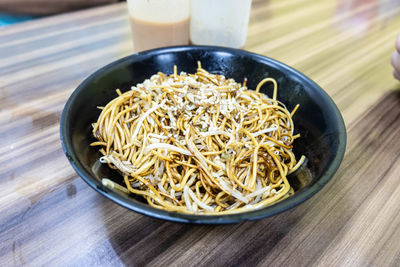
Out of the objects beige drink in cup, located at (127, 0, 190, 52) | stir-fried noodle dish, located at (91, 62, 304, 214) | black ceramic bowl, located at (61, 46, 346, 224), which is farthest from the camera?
beige drink in cup, located at (127, 0, 190, 52)

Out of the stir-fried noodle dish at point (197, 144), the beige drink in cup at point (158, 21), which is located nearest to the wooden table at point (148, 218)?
the stir-fried noodle dish at point (197, 144)

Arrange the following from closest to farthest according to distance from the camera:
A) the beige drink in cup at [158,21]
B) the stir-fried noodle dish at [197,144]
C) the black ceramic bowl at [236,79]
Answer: the black ceramic bowl at [236,79], the stir-fried noodle dish at [197,144], the beige drink in cup at [158,21]

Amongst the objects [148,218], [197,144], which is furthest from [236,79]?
[148,218]

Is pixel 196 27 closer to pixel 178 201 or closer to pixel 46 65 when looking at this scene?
pixel 46 65

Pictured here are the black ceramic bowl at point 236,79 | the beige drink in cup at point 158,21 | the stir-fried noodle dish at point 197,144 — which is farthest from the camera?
the beige drink in cup at point 158,21

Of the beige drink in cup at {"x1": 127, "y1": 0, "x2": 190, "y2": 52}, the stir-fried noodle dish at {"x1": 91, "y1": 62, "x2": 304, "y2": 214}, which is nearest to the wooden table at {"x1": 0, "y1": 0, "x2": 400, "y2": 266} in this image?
Result: the stir-fried noodle dish at {"x1": 91, "y1": 62, "x2": 304, "y2": 214}

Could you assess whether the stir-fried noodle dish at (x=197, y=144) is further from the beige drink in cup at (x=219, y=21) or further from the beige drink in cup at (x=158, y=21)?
the beige drink in cup at (x=219, y=21)

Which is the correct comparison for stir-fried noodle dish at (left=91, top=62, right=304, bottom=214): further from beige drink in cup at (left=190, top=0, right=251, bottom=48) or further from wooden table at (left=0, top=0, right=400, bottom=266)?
beige drink in cup at (left=190, top=0, right=251, bottom=48)
